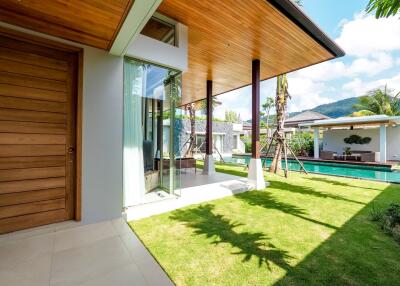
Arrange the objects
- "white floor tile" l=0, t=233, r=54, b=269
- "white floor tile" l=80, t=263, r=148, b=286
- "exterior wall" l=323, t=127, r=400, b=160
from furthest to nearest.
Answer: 1. "exterior wall" l=323, t=127, r=400, b=160
2. "white floor tile" l=0, t=233, r=54, b=269
3. "white floor tile" l=80, t=263, r=148, b=286

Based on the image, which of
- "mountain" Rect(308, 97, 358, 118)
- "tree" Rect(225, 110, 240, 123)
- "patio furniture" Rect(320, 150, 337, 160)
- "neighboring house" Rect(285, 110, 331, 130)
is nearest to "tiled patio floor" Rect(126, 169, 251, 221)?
"patio furniture" Rect(320, 150, 337, 160)

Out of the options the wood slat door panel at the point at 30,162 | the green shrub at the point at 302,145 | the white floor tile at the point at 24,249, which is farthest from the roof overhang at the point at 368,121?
the white floor tile at the point at 24,249

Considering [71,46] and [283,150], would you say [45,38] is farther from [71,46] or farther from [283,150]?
[283,150]

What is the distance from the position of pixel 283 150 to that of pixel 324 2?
5562 mm

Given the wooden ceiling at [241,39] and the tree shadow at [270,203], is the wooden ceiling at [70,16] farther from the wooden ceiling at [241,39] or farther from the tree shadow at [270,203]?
the tree shadow at [270,203]

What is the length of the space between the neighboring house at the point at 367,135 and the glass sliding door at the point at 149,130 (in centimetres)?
1386

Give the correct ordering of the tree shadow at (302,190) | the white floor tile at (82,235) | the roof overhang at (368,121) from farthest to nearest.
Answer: the roof overhang at (368,121)
the tree shadow at (302,190)
the white floor tile at (82,235)

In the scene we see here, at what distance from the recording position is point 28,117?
2926 mm

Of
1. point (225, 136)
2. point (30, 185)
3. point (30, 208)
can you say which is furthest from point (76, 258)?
point (225, 136)

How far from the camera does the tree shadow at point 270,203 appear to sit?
12.2ft

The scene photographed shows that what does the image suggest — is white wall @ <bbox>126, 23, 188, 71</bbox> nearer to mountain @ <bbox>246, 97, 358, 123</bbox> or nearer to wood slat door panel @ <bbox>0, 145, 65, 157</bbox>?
wood slat door panel @ <bbox>0, 145, 65, 157</bbox>

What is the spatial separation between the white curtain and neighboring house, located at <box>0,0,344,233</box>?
0.02 m

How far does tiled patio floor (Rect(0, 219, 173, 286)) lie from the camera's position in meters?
1.96

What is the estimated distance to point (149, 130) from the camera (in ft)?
13.9
